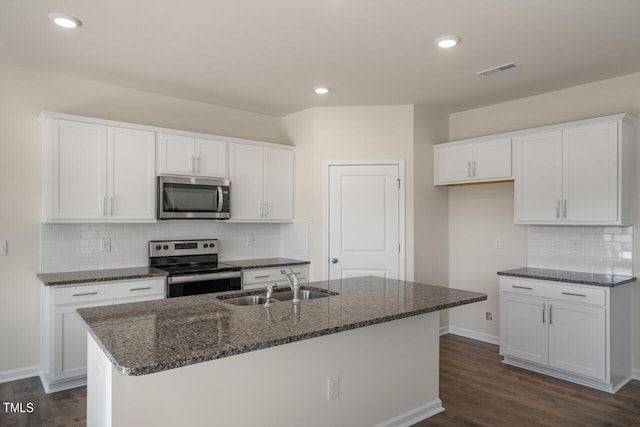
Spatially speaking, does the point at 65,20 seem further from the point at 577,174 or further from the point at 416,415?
the point at 577,174

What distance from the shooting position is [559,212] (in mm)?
3951

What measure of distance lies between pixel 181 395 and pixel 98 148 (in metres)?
2.61

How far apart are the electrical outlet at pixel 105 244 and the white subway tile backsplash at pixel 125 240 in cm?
3

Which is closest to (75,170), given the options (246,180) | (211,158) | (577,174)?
(211,158)

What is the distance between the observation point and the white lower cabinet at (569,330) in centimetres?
347

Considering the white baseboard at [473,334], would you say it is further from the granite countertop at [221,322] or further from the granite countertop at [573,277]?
the granite countertop at [221,322]

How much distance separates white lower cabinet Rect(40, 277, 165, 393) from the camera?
Result: 11.1 ft

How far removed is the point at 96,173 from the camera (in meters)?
3.73

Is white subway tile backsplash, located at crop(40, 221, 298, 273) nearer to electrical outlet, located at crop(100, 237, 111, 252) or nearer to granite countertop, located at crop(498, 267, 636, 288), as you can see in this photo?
electrical outlet, located at crop(100, 237, 111, 252)

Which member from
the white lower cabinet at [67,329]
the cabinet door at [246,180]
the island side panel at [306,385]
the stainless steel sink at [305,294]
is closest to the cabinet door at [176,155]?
the cabinet door at [246,180]

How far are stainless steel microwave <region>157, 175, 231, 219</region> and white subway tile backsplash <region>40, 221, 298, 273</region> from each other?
0.37 m

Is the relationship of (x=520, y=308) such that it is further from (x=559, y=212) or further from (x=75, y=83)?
(x=75, y=83)

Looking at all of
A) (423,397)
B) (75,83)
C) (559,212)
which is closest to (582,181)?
(559,212)

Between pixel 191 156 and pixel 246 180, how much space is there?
2.22 feet
